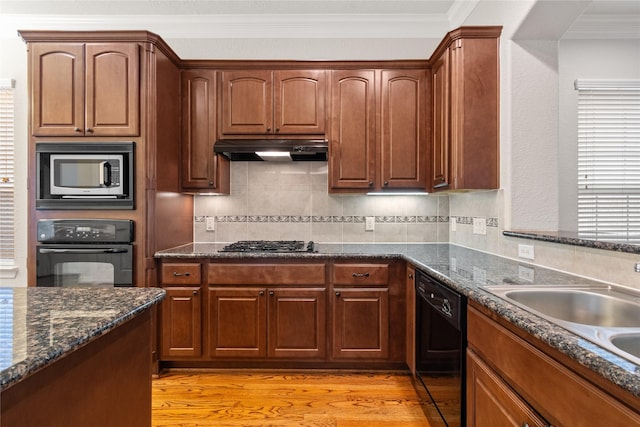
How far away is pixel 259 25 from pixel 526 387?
11.2 ft

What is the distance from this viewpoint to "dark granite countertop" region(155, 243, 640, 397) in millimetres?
767

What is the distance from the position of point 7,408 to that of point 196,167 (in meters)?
2.47

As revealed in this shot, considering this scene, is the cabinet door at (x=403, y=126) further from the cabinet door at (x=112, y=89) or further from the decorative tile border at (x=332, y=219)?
the cabinet door at (x=112, y=89)

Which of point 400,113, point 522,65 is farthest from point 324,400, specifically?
point 522,65

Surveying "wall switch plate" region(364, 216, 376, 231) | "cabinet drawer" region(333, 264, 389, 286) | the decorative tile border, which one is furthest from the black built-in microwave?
"wall switch plate" region(364, 216, 376, 231)

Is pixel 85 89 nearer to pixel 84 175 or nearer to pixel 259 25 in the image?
pixel 84 175

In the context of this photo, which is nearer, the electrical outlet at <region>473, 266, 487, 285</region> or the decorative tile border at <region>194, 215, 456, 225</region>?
the electrical outlet at <region>473, 266, 487, 285</region>

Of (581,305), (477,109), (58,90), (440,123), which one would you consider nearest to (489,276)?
(581,305)

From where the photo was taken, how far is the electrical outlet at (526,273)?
1.65 metres

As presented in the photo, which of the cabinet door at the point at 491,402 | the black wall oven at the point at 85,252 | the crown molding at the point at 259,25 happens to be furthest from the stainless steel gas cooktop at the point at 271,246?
the crown molding at the point at 259,25

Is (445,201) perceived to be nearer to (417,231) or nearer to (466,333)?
(417,231)

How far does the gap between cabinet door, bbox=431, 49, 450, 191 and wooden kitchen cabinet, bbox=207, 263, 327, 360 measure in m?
1.19

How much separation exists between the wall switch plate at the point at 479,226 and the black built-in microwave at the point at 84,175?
260 cm

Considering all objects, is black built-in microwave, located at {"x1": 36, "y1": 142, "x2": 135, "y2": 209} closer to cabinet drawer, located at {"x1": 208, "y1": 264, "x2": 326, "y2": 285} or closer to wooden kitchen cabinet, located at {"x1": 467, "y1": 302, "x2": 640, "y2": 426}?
cabinet drawer, located at {"x1": 208, "y1": 264, "x2": 326, "y2": 285}
